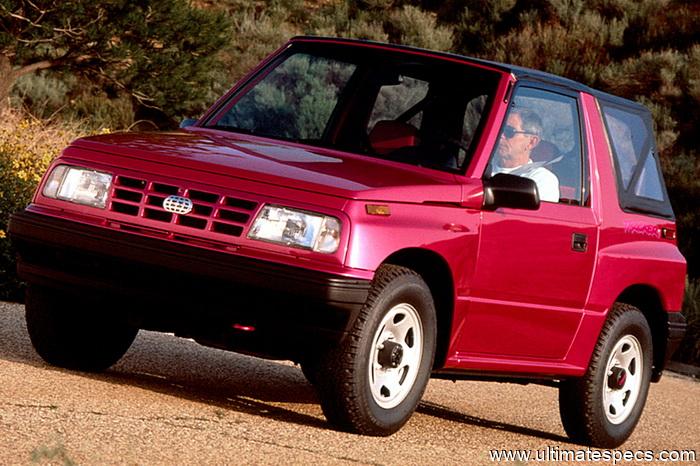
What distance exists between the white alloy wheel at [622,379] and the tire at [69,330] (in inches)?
105

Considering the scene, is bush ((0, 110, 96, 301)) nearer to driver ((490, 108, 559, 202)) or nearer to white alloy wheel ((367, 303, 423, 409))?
driver ((490, 108, 559, 202))

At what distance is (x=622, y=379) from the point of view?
8180 millimetres

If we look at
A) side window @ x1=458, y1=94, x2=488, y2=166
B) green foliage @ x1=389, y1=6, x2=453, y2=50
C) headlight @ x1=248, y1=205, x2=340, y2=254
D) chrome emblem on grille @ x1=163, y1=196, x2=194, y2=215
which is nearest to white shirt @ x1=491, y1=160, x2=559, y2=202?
side window @ x1=458, y1=94, x2=488, y2=166

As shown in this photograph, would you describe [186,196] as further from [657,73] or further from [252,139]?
[657,73]

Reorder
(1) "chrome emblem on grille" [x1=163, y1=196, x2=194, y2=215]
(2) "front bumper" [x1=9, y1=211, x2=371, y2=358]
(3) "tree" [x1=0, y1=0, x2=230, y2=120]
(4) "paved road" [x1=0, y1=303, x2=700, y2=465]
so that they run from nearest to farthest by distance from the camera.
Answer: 1. (4) "paved road" [x1=0, y1=303, x2=700, y2=465]
2. (2) "front bumper" [x1=9, y1=211, x2=371, y2=358]
3. (1) "chrome emblem on grille" [x1=163, y1=196, x2=194, y2=215]
4. (3) "tree" [x1=0, y1=0, x2=230, y2=120]

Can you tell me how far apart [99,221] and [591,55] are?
19246mm

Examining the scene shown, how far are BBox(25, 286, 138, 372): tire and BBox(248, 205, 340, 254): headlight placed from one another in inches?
41.8

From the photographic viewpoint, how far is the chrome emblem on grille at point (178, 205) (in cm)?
628

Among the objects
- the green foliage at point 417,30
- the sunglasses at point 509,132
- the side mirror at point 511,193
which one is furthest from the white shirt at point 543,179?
the green foliage at point 417,30

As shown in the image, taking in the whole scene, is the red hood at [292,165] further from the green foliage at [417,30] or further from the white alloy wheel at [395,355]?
the green foliage at [417,30]

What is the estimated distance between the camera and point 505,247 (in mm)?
7020

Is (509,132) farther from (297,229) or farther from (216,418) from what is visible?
(216,418)

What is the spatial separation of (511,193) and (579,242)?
0.84m

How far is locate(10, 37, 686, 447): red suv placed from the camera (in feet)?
20.1
